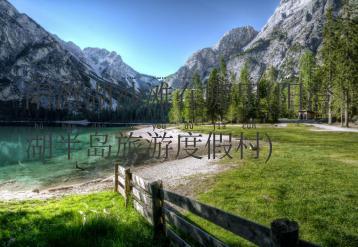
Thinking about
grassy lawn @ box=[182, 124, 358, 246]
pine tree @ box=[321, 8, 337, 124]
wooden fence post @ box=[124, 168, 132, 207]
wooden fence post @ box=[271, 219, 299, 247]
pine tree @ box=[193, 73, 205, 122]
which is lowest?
grassy lawn @ box=[182, 124, 358, 246]

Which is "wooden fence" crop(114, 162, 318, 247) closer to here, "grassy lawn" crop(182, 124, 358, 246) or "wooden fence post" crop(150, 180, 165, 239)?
"wooden fence post" crop(150, 180, 165, 239)

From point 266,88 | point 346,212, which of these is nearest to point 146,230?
point 346,212

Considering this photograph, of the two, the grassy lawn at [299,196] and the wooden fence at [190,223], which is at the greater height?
the wooden fence at [190,223]

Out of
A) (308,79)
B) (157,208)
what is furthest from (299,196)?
(308,79)

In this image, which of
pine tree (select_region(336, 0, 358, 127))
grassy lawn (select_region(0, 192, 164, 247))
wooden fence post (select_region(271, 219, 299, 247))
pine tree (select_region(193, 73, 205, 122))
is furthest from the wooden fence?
pine tree (select_region(193, 73, 205, 122))

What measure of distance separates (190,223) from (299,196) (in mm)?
7166

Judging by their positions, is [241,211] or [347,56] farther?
[347,56]

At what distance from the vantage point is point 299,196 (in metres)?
12.2

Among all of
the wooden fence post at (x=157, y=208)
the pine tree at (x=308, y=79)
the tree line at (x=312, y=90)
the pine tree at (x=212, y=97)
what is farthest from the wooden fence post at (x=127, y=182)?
the pine tree at (x=308, y=79)

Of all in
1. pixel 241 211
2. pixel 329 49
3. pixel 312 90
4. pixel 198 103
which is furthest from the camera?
pixel 198 103

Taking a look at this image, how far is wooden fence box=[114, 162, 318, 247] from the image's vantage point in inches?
159

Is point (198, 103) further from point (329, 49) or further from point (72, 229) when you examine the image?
point (72, 229)

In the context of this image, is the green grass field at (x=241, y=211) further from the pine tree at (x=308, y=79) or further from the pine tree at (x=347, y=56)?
the pine tree at (x=308, y=79)

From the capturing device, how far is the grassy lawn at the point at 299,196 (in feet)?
29.0
